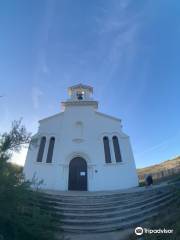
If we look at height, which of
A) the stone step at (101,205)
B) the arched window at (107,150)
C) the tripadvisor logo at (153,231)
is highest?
the arched window at (107,150)

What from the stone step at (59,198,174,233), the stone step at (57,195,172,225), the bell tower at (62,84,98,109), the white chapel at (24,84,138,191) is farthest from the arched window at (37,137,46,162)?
the stone step at (59,198,174,233)

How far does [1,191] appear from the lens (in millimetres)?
5566

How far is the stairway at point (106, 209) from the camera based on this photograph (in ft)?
30.1

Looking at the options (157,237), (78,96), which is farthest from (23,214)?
(78,96)

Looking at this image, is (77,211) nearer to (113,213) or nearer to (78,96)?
(113,213)

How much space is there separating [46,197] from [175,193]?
23.0 feet

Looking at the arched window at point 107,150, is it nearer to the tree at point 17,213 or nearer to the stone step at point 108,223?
the stone step at point 108,223

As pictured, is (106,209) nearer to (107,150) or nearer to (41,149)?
(107,150)

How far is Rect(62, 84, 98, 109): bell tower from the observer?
20500mm

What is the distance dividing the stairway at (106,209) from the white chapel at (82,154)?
14.1ft

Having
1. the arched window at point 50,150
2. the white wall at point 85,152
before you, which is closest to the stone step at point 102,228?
the white wall at point 85,152

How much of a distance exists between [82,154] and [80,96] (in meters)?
7.22

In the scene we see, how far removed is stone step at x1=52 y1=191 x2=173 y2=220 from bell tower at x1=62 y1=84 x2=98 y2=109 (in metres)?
11.7

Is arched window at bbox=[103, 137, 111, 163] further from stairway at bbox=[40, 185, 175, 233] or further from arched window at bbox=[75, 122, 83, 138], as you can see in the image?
stairway at bbox=[40, 185, 175, 233]
